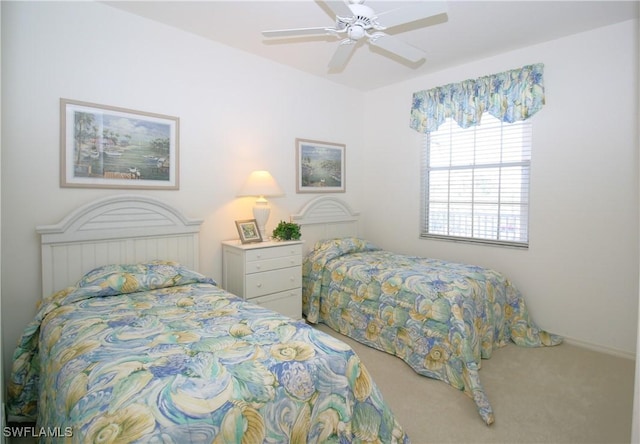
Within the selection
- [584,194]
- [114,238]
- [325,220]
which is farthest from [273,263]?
[584,194]

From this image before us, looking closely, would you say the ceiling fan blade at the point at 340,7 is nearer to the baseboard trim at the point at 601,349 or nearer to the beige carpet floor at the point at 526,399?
the beige carpet floor at the point at 526,399

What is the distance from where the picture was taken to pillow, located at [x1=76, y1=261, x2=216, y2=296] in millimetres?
2244

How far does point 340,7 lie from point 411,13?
40cm

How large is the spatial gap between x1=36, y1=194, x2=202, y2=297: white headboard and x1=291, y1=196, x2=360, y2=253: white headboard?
49.5 inches

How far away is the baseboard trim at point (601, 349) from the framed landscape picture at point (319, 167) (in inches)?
108

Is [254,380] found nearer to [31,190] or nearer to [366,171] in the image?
[31,190]

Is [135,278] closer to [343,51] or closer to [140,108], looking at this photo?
[140,108]

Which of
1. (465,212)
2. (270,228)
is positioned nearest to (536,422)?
(465,212)

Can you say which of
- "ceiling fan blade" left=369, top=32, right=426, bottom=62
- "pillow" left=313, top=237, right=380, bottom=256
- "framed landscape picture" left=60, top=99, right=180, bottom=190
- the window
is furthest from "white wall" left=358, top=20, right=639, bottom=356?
"framed landscape picture" left=60, top=99, right=180, bottom=190

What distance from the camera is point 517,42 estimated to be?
3.14m

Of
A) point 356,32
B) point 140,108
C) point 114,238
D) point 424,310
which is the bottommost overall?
point 424,310

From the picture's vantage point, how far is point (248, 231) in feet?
10.9

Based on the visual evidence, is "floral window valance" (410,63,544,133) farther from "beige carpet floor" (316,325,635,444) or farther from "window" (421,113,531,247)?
"beige carpet floor" (316,325,635,444)

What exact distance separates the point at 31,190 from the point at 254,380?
2128 millimetres
